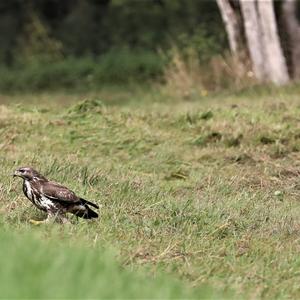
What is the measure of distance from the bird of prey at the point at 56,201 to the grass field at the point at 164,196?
164 mm

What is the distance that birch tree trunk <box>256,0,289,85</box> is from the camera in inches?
683

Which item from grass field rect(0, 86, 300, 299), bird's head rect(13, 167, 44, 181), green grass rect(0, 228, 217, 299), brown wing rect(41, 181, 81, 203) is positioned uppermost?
green grass rect(0, 228, 217, 299)

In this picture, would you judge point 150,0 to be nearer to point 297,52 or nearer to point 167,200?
point 297,52

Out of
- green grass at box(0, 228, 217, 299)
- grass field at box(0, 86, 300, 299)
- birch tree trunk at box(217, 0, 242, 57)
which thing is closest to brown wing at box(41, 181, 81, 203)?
grass field at box(0, 86, 300, 299)

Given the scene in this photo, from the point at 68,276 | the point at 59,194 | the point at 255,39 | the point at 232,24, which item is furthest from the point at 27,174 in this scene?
the point at 232,24

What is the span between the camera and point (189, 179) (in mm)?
10711

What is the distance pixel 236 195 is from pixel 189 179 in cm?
131

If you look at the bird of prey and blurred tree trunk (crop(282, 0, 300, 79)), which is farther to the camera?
blurred tree trunk (crop(282, 0, 300, 79))

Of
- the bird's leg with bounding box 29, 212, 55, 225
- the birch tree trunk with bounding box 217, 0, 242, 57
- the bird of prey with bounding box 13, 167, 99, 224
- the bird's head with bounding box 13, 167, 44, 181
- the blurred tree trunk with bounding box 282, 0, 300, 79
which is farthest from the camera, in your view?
the blurred tree trunk with bounding box 282, 0, 300, 79

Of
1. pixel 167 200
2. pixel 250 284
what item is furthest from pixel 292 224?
pixel 250 284

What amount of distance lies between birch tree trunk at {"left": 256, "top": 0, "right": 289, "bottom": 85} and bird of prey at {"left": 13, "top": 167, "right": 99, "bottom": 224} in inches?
402

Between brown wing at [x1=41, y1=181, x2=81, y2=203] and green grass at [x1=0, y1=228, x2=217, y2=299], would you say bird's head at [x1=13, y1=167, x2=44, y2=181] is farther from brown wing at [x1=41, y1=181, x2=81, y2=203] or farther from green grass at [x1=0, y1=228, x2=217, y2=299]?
green grass at [x1=0, y1=228, x2=217, y2=299]

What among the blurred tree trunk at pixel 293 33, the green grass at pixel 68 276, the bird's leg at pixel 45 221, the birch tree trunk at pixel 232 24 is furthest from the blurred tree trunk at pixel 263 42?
the green grass at pixel 68 276

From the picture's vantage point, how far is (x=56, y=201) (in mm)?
7625
